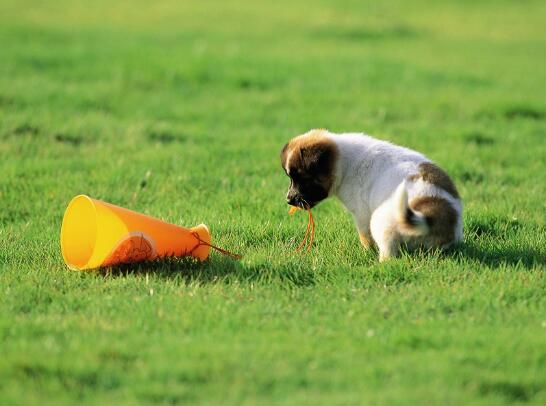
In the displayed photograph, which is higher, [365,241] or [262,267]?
[365,241]

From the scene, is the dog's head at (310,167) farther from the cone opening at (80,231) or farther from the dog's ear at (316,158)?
the cone opening at (80,231)

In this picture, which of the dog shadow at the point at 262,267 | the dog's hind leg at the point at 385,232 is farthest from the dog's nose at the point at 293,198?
the dog's hind leg at the point at 385,232

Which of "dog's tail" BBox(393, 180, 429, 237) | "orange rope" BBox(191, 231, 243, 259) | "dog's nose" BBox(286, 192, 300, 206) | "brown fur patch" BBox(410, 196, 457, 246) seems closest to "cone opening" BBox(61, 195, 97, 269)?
"orange rope" BBox(191, 231, 243, 259)

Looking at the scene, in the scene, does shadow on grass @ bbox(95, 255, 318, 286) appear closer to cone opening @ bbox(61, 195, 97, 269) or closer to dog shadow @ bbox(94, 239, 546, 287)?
dog shadow @ bbox(94, 239, 546, 287)

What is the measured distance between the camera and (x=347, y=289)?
19.0 ft

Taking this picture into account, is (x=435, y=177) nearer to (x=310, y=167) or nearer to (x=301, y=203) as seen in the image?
(x=310, y=167)

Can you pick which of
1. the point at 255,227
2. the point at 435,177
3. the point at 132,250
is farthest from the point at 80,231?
the point at 435,177

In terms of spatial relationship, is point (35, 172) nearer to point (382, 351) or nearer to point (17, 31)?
point (382, 351)

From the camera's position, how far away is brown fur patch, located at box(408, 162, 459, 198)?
241 inches

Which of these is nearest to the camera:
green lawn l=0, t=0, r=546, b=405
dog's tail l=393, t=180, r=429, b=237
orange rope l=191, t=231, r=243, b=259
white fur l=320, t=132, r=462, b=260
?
green lawn l=0, t=0, r=546, b=405

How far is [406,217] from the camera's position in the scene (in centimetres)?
571

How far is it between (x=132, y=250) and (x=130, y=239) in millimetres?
84

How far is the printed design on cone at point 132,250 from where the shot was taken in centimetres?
614

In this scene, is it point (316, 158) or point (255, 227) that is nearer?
point (316, 158)
